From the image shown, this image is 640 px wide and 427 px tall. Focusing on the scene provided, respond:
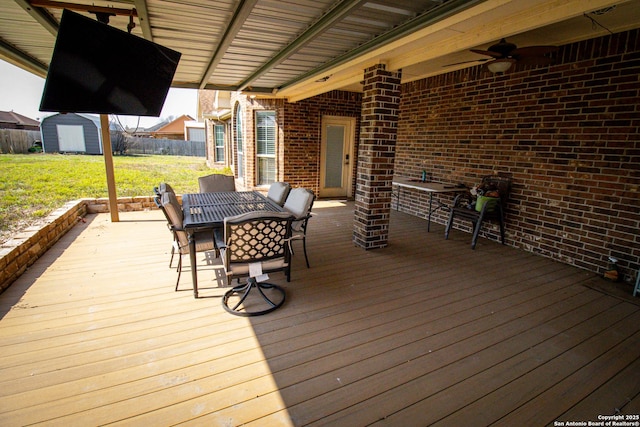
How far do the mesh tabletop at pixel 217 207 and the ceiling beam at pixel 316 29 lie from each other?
1.74 meters

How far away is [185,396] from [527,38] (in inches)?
193

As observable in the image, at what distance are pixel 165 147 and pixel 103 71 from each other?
2139 cm

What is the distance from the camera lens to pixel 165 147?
21.2 metres

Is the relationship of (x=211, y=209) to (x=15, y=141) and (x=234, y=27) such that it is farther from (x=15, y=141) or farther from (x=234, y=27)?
(x=15, y=141)

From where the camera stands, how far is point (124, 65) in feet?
7.48

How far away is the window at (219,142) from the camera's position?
13367mm

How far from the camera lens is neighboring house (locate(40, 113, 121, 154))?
18844 millimetres

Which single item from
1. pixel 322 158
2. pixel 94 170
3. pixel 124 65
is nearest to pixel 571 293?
pixel 124 65

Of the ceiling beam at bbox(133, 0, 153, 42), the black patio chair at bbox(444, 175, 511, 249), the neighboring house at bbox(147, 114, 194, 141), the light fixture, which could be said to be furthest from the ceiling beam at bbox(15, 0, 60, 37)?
the neighboring house at bbox(147, 114, 194, 141)

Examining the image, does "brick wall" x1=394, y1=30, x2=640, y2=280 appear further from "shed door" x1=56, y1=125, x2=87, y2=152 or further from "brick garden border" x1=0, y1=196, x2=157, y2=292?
"shed door" x1=56, y1=125, x2=87, y2=152

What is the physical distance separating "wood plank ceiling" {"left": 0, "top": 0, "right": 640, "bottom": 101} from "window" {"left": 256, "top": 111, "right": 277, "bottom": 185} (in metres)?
2.88

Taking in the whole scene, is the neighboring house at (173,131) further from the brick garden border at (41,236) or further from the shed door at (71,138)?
the brick garden border at (41,236)

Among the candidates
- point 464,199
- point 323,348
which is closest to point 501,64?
point 464,199

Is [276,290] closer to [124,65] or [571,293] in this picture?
[124,65]
